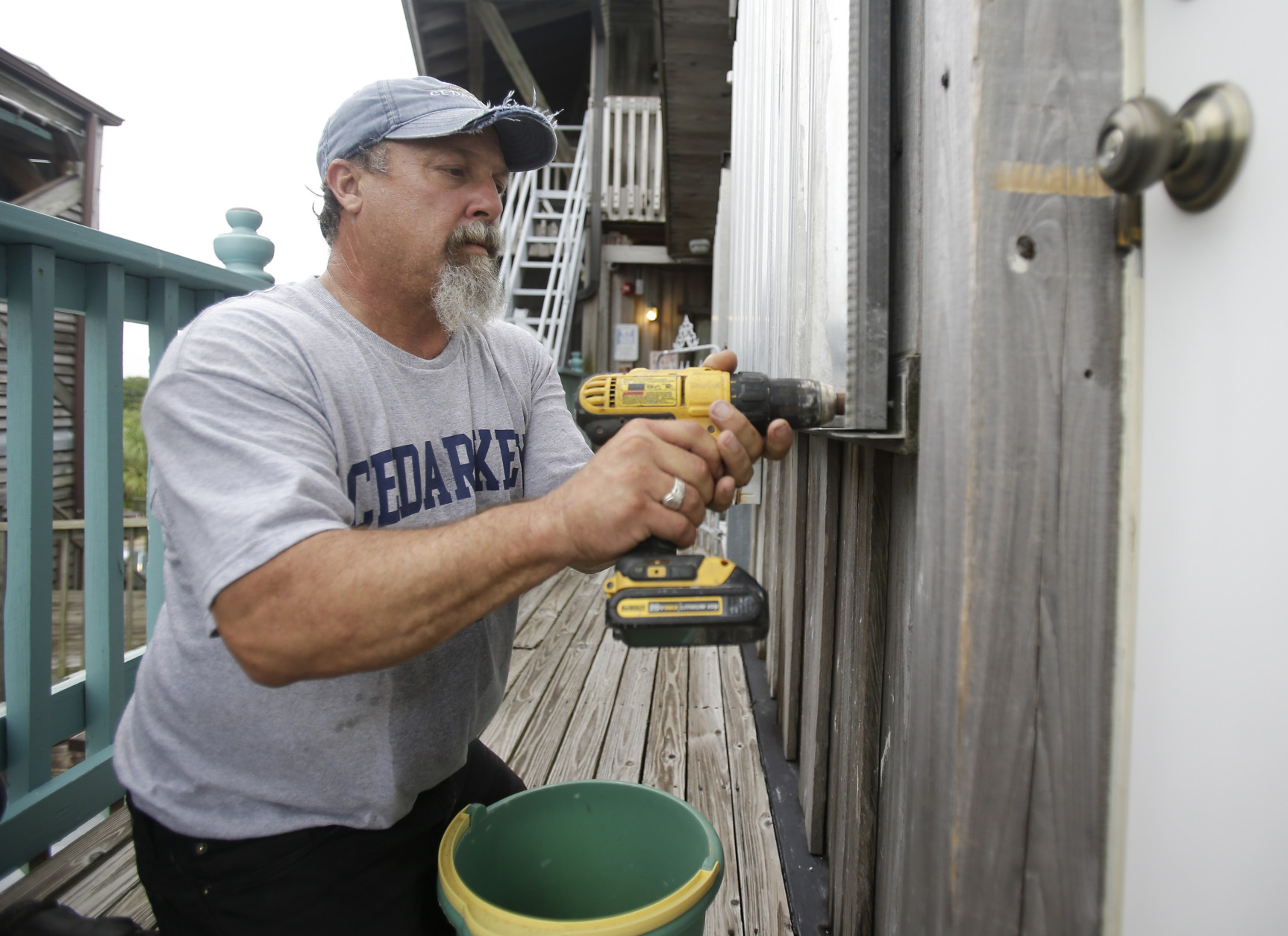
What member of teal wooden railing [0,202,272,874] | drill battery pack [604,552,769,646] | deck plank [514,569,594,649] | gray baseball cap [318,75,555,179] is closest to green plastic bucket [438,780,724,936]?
drill battery pack [604,552,769,646]

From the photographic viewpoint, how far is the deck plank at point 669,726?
2227 millimetres

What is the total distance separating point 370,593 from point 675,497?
47cm

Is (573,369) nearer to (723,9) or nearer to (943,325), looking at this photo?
(723,9)

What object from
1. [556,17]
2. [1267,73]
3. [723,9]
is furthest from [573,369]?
[1267,73]

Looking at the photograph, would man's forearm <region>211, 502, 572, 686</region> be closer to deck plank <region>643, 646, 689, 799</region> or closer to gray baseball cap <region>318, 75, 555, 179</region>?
gray baseball cap <region>318, 75, 555, 179</region>

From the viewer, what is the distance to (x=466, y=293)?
1.48 m

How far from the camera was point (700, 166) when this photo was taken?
623 cm

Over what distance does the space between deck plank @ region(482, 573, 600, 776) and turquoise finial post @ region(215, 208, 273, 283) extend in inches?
69.2

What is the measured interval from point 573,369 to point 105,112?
685cm

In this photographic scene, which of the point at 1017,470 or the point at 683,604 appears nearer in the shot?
the point at 1017,470

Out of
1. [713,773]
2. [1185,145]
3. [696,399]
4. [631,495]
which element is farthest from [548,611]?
[1185,145]

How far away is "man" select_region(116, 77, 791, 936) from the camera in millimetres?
921

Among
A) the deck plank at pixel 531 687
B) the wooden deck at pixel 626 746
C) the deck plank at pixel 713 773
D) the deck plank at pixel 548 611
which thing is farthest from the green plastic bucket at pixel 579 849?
Answer: the deck plank at pixel 548 611

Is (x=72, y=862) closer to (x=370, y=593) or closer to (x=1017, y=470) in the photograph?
(x=370, y=593)
